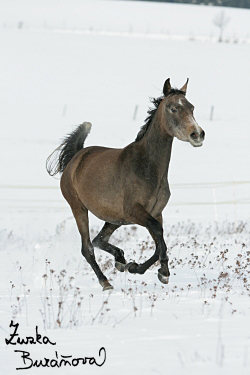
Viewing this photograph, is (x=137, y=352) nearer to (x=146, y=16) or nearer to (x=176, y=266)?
(x=176, y=266)

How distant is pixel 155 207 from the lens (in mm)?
7363

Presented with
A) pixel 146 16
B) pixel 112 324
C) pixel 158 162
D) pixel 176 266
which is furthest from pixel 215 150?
pixel 146 16

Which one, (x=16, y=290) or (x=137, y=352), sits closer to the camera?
(x=137, y=352)

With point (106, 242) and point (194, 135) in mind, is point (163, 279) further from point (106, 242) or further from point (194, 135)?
point (194, 135)

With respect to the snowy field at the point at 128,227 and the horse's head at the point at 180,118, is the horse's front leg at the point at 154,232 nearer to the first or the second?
the snowy field at the point at 128,227

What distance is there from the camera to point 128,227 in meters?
17.1

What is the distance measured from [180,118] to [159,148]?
1.80ft

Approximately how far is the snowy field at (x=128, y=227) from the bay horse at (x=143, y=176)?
1.59 feet

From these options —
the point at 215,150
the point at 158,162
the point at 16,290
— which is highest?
the point at 215,150

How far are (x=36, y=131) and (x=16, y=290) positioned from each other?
26.9 meters

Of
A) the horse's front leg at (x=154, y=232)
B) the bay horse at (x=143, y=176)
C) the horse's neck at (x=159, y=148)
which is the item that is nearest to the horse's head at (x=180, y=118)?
the bay horse at (x=143, y=176)

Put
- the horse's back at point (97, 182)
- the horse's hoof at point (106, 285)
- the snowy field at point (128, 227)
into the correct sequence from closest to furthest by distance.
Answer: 1. the snowy field at point (128, 227)
2. the horse's hoof at point (106, 285)
3. the horse's back at point (97, 182)

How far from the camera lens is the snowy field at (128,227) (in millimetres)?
4922

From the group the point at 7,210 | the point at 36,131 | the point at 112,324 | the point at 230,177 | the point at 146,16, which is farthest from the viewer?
the point at 146,16
